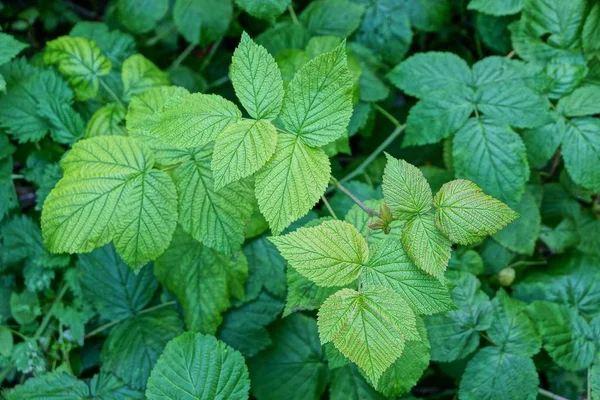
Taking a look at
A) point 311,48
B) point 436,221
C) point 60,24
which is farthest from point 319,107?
point 60,24

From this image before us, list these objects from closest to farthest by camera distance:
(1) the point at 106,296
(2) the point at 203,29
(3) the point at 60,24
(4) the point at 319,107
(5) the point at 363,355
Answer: (5) the point at 363,355
(4) the point at 319,107
(1) the point at 106,296
(2) the point at 203,29
(3) the point at 60,24

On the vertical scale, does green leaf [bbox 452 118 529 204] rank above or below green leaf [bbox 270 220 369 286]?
below

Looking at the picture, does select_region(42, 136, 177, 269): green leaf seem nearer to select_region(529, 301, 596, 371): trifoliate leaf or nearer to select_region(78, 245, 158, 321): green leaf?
select_region(78, 245, 158, 321): green leaf

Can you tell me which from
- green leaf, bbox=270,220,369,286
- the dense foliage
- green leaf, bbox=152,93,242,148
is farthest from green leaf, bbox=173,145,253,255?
green leaf, bbox=270,220,369,286

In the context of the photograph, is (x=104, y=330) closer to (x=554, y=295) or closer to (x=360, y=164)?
(x=360, y=164)

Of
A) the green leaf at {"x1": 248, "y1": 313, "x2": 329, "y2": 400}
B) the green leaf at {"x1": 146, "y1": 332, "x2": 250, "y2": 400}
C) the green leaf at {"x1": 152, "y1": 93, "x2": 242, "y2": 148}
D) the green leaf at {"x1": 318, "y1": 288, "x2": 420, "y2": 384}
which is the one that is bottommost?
the green leaf at {"x1": 248, "y1": 313, "x2": 329, "y2": 400}

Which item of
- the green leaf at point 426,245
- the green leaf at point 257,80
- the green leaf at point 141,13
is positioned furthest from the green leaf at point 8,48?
the green leaf at point 426,245

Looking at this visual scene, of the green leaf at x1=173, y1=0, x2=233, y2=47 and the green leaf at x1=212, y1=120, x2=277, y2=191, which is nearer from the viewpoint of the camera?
the green leaf at x1=212, y1=120, x2=277, y2=191

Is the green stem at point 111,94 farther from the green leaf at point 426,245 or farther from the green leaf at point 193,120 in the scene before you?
the green leaf at point 426,245
